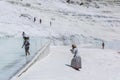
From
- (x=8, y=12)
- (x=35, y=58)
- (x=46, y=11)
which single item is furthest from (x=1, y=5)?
(x=35, y=58)

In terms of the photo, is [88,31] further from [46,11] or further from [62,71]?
[62,71]

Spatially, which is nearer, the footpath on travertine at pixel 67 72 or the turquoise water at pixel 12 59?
the footpath on travertine at pixel 67 72

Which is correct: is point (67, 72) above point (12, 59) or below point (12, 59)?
below

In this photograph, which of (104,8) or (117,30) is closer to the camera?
(117,30)

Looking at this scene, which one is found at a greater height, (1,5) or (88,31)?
(1,5)

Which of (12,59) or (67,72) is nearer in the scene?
(67,72)

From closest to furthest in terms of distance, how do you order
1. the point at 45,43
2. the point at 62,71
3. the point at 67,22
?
the point at 62,71
the point at 45,43
the point at 67,22

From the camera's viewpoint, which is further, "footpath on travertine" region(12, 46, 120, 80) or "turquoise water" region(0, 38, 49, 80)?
"turquoise water" region(0, 38, 49, 80)

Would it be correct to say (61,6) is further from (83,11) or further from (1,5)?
(1,5)

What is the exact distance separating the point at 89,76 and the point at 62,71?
1385 mm

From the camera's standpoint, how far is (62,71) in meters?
20.1

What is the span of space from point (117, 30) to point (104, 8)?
718 inches

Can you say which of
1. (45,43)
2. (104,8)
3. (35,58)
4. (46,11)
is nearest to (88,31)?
(46,11)

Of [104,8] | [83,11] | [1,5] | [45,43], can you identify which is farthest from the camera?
[104,8]
